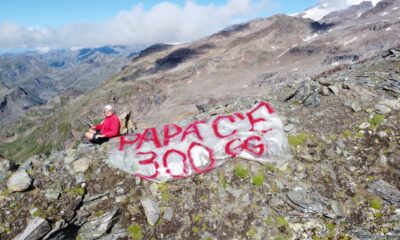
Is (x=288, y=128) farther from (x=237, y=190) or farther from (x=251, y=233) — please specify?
(x=251, y=233)

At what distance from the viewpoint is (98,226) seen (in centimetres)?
1301

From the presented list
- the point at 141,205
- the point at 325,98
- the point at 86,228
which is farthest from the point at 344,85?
the point at 86,228

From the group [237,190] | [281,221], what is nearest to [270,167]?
[237,190]

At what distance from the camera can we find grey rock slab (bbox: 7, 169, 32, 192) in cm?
1356

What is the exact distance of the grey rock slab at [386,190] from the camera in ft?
42.0

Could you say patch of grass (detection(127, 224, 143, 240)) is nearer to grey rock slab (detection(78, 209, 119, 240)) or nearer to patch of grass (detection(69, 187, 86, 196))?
grey rock slab (detection(78, 209, 119, 240))

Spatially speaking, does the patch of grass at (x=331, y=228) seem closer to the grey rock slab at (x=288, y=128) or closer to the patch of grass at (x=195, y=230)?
the patch of grass at (x=195, y=230)

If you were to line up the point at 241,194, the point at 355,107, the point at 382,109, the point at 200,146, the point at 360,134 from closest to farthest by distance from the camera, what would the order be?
the point at 241,194
the point at 360,134
the point at 200,146
the point at 382,109
the point at 355,107

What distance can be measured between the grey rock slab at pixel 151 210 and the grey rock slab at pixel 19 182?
4.74 meters

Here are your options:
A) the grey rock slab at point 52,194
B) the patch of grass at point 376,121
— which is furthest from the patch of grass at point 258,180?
the grey rock slab at point 52,194

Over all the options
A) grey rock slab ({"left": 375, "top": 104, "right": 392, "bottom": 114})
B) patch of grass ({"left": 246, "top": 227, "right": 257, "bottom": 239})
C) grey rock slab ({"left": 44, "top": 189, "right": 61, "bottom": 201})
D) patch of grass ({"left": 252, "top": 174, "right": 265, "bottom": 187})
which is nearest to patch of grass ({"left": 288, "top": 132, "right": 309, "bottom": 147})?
patch of grass ({"left": 252, "top": 174, "right": 265, "bottom": 187})

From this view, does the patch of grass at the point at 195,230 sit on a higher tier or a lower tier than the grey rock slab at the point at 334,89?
lower

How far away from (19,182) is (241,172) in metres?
9.15

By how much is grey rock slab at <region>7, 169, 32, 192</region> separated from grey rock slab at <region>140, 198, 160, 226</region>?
474 cm
